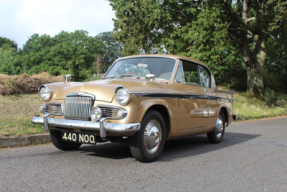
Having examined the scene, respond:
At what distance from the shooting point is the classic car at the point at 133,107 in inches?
161

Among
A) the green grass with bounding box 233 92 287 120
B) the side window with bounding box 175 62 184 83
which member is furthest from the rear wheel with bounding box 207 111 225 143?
the green grass with bounding box 233 92 287 120

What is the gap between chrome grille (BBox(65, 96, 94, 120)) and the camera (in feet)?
13.9

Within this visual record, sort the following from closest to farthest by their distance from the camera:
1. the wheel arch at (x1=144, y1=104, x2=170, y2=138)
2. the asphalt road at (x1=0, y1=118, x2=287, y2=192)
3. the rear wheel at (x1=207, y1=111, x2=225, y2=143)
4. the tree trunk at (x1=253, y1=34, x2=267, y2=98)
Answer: the asphalt road at (x1=0, y1=118, x2=287, y2=192) → the wheel arch at (x1=144, y1=104, x2=170, y2=138) → the rear wheel at (x1=207, y1=111, x2=225, y2=143) → the tree trunk at (x1=253, y1=34, x2=267, y2=98)

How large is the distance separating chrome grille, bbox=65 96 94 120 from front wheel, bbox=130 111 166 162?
79 cm

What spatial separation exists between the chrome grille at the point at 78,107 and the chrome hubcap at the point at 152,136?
938 mm

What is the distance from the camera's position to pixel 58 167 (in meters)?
4.05

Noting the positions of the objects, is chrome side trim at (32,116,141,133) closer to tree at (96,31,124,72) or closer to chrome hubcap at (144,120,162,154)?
chrome hubcap at (144,120,162,154)

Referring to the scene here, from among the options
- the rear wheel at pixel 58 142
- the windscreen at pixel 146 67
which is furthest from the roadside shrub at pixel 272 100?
the rear wheel at pixel 58 142

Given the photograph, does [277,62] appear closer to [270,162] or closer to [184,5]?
[184,5]

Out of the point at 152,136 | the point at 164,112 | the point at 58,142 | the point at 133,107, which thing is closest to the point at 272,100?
the point at 164,112

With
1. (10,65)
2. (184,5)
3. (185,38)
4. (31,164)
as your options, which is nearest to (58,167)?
(31,164)

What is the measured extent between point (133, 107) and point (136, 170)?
89 centimetres

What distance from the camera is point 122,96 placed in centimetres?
411

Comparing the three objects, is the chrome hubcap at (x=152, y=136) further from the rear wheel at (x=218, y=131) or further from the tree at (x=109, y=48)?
the tree at (x=109, y=48)
